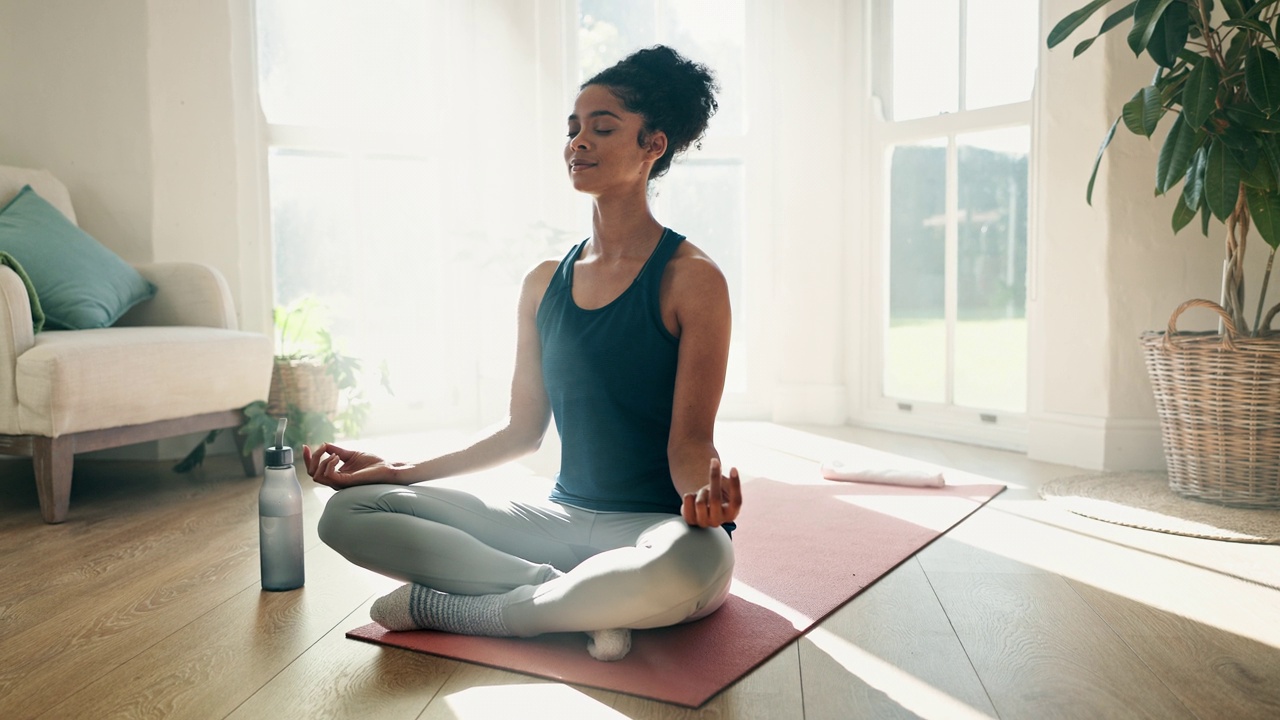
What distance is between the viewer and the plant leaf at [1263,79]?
2.27 metres

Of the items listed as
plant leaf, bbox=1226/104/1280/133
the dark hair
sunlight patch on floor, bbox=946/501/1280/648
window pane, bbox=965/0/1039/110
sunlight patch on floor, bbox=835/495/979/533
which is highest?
window pane, bbox=965/0/1039/110

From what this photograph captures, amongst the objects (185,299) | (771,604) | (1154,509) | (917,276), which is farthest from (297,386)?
(1154,509)

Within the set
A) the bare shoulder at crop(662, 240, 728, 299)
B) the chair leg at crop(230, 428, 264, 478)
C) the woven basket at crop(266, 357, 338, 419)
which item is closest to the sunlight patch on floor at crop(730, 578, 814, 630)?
the bare shoulder at crop(662, 240, 728, 299)

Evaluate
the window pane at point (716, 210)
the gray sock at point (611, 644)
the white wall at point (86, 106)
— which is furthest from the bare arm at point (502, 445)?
the window pane at point (716, 210)

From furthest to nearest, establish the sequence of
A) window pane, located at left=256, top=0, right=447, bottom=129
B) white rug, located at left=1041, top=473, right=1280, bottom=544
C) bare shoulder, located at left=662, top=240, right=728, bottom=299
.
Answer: window pane, located at left=256, top=0, right=447, bottom=129 → white rug, located at left=1041, top=473, right=1280, bottom=544 → bare shoulder, located at left=662, top=240, right=728, bottom=299

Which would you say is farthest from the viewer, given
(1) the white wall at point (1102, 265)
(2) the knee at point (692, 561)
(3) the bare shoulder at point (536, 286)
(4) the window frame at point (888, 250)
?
(4) the window frame at point (888, 250)

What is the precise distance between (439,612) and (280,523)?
0.46m

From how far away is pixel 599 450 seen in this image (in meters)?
1.63

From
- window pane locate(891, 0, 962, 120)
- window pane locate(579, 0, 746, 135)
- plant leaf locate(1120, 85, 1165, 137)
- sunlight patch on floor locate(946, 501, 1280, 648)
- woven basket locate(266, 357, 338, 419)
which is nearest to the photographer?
sunlight patch on floor locate(946, 501, 1280, 648)

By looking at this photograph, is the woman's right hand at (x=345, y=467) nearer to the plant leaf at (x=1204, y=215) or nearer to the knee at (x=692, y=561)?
the knee at (x=692, y=561)

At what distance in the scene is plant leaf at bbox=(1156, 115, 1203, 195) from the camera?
7.98 ft

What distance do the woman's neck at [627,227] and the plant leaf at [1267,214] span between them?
1600 millimetres

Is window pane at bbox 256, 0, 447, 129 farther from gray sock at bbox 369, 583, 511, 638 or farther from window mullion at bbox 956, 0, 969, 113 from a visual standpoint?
gray sock at bbox 369, 583, 511, 638

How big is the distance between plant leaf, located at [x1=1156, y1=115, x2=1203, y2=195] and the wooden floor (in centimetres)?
88
